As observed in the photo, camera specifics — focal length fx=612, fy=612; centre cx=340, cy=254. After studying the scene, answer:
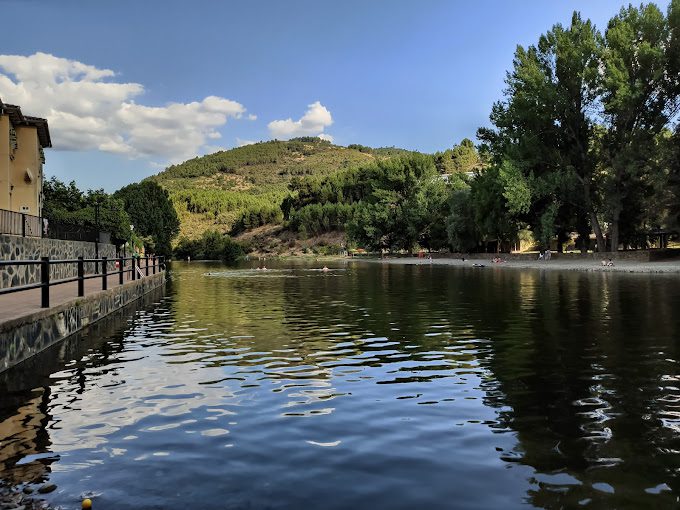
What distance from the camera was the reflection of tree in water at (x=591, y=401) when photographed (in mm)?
4590

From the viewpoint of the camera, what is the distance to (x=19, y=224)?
22.4 m

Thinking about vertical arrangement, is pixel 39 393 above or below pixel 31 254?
below

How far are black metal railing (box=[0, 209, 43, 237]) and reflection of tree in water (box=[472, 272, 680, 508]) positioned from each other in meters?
15.8

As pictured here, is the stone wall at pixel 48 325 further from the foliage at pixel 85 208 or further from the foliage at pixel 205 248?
the foliage at pixel 205 248

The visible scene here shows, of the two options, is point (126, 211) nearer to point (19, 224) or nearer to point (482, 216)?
point (482, 216)

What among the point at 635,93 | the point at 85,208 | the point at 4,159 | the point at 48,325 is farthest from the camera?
the point at 85,208

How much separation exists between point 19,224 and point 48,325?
1262 cm

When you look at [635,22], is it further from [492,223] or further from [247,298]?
[247,298]

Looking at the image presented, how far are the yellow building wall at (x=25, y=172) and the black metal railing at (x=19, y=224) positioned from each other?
16.0 meters

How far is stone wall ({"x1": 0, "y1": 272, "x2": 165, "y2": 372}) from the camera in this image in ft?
30.7

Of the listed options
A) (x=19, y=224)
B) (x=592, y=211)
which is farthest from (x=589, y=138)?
(x=19, y=224)

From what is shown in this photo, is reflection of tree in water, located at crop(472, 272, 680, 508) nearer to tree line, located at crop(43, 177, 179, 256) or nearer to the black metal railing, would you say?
the black metal railing

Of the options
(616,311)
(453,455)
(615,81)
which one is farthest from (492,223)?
(453,455)

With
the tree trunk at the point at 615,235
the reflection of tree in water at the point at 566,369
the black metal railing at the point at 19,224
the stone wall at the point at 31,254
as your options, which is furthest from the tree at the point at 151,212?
the reflection of tree in water at the point at 566,369
